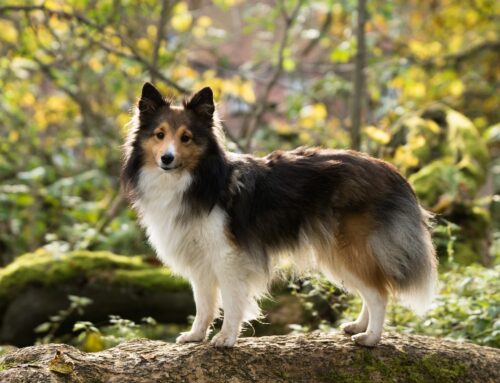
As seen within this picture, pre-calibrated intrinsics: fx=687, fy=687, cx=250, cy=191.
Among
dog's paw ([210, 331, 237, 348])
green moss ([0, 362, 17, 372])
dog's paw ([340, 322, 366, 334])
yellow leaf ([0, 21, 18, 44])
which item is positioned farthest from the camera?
yellow leaf ([0, 21, 18, 44])

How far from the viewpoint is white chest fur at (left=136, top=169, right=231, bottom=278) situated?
4.27 metres

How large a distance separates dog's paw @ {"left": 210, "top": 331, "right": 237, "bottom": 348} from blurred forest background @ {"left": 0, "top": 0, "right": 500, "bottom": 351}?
1.37 metres

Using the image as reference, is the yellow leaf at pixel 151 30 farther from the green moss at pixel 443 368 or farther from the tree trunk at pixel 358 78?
the green moss at pixel 443 368

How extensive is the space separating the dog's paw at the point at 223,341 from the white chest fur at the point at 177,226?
46 centimetres

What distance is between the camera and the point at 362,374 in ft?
13.4

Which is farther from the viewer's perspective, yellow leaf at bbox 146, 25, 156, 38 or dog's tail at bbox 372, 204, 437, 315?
yellow leaf at bbox 146, 25, 156, 38

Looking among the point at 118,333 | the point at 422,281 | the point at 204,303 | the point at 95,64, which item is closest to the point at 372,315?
the point at 422,281

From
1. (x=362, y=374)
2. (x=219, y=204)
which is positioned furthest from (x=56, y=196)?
(x=362, y=374)

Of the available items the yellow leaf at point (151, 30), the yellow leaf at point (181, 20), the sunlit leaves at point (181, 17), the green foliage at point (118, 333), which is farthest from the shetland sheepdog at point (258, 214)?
the yellow leaf at point (151, 30)

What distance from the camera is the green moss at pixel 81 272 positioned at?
22.4 feet

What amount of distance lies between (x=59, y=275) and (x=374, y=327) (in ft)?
12.1

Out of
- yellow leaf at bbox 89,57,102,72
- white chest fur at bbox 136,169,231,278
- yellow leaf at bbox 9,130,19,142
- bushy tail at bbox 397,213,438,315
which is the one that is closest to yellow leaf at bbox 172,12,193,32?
yellow leaf at bbox 89,57,102,72

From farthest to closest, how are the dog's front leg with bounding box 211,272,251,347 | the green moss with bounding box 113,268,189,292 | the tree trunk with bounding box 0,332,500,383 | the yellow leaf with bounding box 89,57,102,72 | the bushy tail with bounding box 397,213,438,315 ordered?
1. the yellow leaf with bounding box 89,57,102,72
2. the green moss with bounding box 113,268,189,292
3. the bushy tail with bounding box 397,213,438,315
4. the dog's front leg with bounding box 211,272,251,347
5. the tree trunk with bounding box 0,332,500,383

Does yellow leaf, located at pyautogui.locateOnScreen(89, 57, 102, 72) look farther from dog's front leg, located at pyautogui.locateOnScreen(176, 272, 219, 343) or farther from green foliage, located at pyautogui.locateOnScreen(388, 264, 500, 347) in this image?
dog's front leg, located at pyautogui.locateOnScreen(176, 272, 219, 343)
